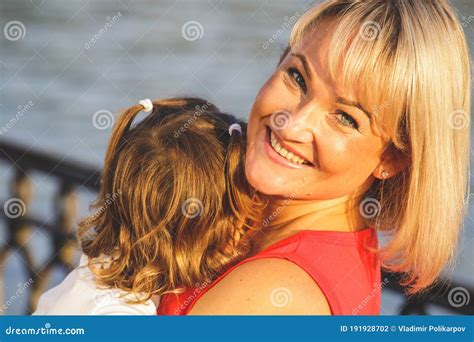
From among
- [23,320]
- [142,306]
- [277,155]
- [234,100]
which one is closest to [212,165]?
[277,155]

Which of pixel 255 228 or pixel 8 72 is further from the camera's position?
pixel 8 72

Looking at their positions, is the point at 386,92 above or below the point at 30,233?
above

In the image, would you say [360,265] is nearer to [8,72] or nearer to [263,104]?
[263,104]

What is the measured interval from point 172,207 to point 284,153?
28 cm

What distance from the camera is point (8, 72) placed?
30.1 feet

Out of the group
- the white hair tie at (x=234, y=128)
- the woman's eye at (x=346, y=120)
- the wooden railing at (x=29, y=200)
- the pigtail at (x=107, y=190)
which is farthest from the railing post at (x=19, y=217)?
the woman's eye at (x=346, y=120)

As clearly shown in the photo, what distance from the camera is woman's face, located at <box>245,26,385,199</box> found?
2211mm

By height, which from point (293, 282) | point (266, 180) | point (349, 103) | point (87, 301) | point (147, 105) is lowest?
point (87, 301)

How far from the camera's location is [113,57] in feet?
30.8

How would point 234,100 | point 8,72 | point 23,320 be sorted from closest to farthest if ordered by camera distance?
point 23,320, point 234,100, point 8,72

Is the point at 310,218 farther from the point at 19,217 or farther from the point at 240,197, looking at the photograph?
the point at 19,217

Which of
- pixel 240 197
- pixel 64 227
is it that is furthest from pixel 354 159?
pixel 64 227

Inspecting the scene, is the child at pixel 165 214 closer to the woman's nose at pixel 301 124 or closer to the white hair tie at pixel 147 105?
the white hair tie at pixel 147 105

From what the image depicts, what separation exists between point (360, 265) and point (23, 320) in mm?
924
